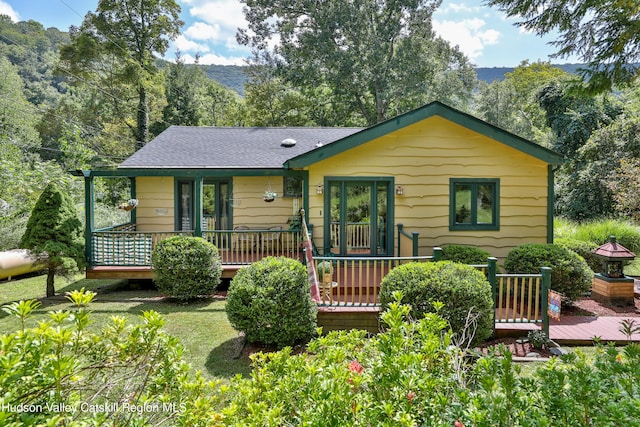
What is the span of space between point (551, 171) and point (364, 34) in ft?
61.2

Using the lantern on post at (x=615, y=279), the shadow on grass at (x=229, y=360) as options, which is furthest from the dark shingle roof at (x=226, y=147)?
the lantern on post at (x=615, y=279)

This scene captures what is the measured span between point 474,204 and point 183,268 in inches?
276

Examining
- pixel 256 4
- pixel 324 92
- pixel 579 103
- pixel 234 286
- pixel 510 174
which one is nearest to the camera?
pixel 234 286

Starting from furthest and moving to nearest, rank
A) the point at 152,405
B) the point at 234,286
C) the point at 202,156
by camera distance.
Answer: the point at 202,156 → the point at 234,286 → the point at 152,405

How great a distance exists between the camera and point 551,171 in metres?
8.70

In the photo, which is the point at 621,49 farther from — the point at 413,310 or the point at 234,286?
the point at 234,286

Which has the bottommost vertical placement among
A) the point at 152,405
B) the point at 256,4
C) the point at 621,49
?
the point at 152,405

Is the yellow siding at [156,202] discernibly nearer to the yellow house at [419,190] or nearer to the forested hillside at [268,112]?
the yellow house at [419,190]

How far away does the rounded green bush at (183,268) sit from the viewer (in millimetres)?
7793

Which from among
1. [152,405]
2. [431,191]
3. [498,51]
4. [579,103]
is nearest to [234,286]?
Result: [152,405]

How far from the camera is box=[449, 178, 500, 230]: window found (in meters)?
8.69

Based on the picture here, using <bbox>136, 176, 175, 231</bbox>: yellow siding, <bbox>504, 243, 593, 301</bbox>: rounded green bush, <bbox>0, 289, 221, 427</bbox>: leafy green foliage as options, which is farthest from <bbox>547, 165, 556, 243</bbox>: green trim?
<bbox>136, 176, 175, 231</bbox>: yellow siding

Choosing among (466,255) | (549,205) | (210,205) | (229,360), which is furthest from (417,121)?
(210,205)

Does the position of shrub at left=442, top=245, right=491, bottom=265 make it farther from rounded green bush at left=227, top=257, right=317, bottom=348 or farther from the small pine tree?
the small pine tree
